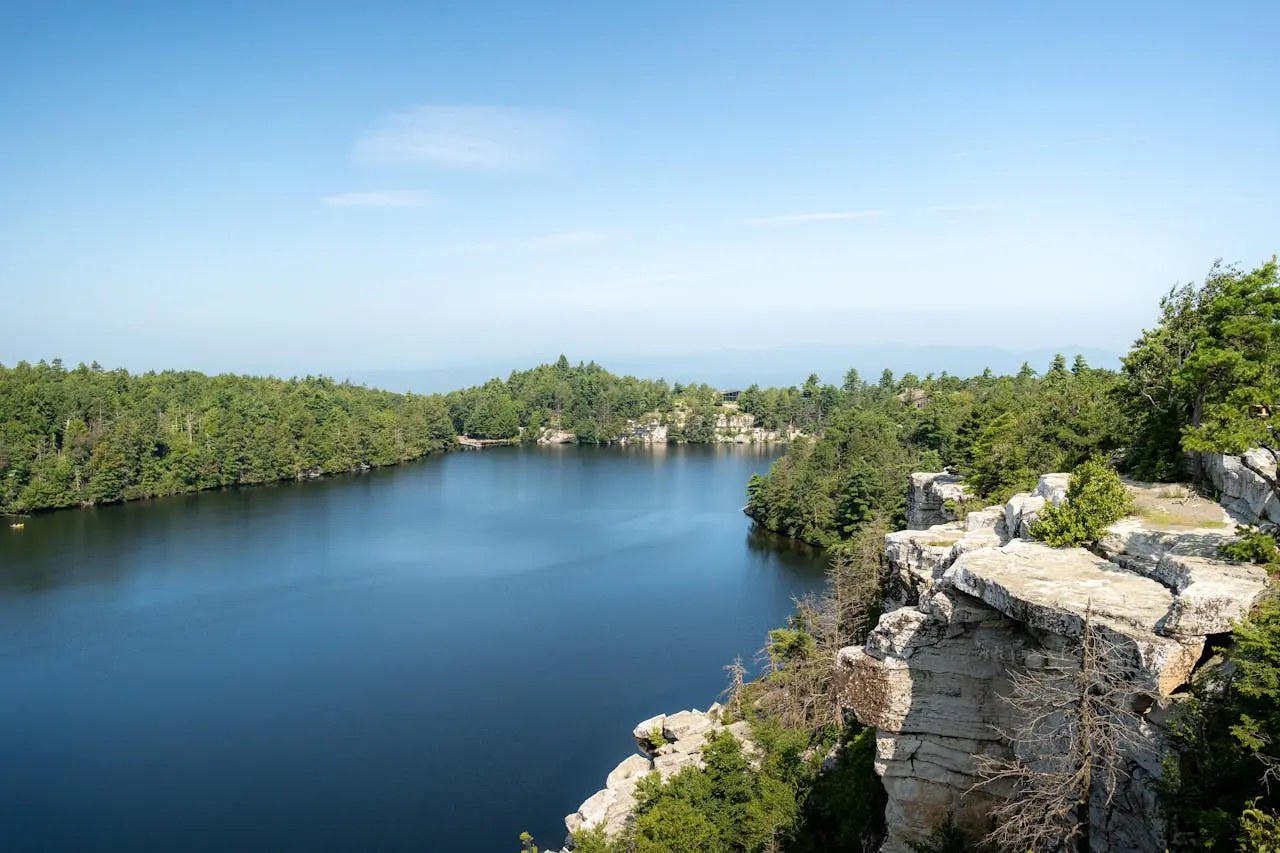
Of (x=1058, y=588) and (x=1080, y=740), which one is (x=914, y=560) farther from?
(x=1080, y=740)

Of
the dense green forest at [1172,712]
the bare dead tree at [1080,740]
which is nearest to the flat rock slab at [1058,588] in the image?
the bare dead tree at [1080,740]

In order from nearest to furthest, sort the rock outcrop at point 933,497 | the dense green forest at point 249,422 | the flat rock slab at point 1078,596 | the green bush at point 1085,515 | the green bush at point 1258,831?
1. the green bush at point 1258,831
2. the flat rock slab at point 1078,596
3. the green bush at point 1085,515
4. the rock outcrop at point 933,497
5. the dense green forest at point 249,422

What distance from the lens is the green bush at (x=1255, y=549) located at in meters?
7.88

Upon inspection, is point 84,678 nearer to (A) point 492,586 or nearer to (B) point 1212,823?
(A) point 492,586

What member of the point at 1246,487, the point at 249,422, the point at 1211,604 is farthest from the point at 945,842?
the point at 249,422

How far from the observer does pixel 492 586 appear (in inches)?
1422

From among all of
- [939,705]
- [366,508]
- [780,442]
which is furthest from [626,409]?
[939,705]

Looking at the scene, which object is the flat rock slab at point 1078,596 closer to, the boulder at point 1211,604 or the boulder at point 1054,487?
the boulder at point 1211,604

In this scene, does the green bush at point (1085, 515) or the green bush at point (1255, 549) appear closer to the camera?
the green bush at point (1255, 549)

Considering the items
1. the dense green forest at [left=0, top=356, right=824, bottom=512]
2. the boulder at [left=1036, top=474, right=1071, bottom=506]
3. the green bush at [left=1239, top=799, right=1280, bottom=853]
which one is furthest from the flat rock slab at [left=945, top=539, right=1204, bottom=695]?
the dense green forest at [left=0, top=356, right=824, bottom=512]

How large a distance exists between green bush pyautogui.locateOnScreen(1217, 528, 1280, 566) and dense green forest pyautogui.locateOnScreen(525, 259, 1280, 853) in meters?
0.02

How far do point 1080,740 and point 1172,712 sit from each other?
75 centimetres

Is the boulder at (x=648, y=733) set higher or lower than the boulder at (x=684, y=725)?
lower

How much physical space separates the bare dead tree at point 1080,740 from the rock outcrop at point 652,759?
740 cm
